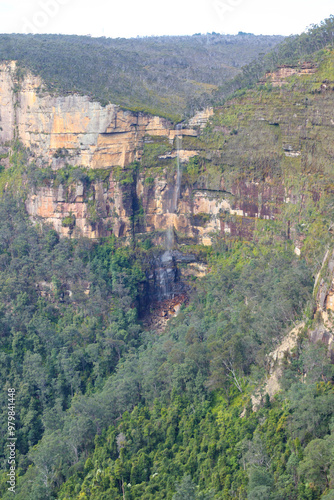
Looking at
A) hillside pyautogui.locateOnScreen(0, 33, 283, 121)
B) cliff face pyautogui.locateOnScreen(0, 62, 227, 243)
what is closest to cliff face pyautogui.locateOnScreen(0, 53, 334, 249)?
cliff face pyautogui.locateOnScreen(0, 62, 227, 243)

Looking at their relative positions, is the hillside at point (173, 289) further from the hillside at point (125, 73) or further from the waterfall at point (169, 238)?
the hillside at point (125, 73)

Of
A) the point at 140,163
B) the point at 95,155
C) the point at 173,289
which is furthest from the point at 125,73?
the point at 173,289

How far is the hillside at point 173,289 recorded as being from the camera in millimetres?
22953

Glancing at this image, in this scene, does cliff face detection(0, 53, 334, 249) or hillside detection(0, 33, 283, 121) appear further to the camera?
hillside detection(0, 33, 283, 121)

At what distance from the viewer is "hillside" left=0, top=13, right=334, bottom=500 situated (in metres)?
23.0

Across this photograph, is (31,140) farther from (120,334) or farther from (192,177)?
(120,334)

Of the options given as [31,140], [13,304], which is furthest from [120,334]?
[31,140]

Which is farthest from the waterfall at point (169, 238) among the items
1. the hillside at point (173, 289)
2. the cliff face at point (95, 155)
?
the cliff face at point (95, 155)

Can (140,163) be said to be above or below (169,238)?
above

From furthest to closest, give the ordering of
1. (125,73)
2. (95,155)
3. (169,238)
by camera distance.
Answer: (125,73), (169,238), (95,155)

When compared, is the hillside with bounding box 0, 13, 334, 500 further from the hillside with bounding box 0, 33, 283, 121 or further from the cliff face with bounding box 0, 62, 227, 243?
the hillside with bounding box 0, 33, 283, 121

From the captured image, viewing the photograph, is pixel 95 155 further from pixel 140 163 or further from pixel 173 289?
pixel 173 289

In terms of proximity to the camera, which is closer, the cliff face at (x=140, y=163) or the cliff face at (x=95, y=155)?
the cliff face at (x=140, y=163)

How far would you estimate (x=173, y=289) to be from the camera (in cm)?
4428
